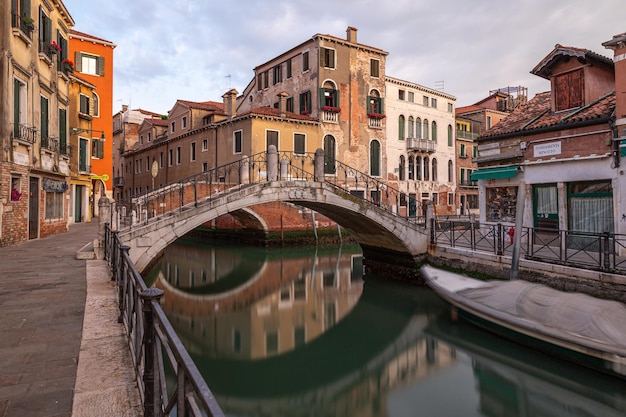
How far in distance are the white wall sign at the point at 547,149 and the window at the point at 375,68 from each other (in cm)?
1473

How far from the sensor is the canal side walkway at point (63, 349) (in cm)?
275

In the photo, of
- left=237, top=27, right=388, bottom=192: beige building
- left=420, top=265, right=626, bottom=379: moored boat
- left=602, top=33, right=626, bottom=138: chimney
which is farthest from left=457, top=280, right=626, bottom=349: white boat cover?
left=237, top=27, right=388, bottom=192: beige building

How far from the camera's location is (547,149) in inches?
466

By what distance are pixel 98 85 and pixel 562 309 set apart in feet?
74.1

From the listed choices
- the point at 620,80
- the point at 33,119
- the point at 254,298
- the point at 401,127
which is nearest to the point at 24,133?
the point at 33,119

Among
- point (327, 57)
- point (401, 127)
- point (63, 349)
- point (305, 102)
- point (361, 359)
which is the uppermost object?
point (327, 57)

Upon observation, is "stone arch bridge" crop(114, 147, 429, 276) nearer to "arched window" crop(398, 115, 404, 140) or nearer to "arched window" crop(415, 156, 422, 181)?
"arched window" crop(398, 115, 404, 140)

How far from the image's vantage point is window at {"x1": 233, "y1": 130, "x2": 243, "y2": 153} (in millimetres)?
21837

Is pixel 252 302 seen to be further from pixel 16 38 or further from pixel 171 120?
pixel 171 120

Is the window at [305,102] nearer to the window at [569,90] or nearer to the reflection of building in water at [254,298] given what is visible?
the reflection of building in water at [254,298]

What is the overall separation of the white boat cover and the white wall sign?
4961 mm

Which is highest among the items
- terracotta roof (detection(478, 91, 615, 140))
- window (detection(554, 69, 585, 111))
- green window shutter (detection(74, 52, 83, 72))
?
green window shutter (detection(74, 52, 83, 72))

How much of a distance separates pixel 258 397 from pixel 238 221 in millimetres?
17193

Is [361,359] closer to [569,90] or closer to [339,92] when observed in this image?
[569,90]
